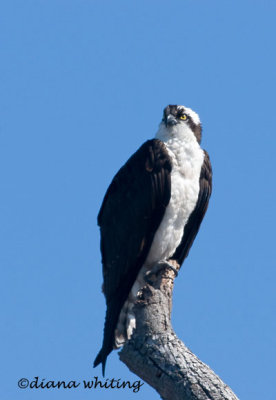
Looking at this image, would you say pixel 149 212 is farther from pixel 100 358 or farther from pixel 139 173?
pixel 100 358

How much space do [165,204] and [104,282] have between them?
0.99 meters

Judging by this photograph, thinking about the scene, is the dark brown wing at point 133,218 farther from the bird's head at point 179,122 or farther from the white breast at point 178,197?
the bird's head at point 179,122

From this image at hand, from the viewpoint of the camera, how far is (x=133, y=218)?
7.08 m

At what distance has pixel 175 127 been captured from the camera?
7.46m

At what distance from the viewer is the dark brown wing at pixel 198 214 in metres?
7.36

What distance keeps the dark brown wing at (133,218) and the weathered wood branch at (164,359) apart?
2.08ft

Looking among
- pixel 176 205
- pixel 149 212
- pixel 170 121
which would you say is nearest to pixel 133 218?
pixel 149 212

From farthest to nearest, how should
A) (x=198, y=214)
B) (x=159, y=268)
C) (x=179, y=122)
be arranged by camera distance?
1. (x=179, y=122)
2. (x=198, y=214)
3. (x=159, y=268)

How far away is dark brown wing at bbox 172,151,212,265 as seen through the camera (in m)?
7.36

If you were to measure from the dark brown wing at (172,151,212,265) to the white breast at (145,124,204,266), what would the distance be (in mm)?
140

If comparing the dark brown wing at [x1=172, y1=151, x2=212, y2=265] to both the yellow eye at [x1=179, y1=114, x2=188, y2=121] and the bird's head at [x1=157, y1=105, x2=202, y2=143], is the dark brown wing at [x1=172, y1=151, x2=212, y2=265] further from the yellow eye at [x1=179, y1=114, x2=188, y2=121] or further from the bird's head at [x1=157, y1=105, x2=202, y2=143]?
the yellow eye at [x1=179, y1=114, x2=188, y2=121]

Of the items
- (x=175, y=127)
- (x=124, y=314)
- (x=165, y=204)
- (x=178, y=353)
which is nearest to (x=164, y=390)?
(x=178, y=353)

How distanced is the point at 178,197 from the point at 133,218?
496mm

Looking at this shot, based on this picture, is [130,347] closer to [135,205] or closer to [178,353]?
[178,353]
